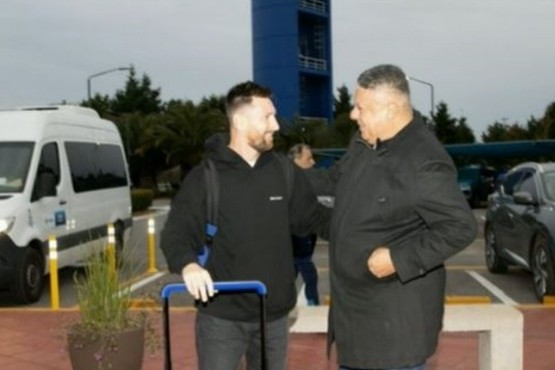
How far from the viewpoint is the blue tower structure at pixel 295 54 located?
55844 millimetres

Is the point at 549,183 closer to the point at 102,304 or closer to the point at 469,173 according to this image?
the point at 102,304

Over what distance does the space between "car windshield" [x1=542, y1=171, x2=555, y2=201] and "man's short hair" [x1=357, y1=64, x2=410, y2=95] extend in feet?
23.7

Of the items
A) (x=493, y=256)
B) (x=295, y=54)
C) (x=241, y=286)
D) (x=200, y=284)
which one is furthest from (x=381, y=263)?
(x=295, y=54)

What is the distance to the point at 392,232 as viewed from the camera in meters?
3.16

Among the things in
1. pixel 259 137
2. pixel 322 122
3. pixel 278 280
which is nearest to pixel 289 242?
pixel 278 280

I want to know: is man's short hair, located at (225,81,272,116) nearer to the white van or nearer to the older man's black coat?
the older man's black coat

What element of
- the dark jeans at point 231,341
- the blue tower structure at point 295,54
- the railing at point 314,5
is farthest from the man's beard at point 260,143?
the railing at point 314,5

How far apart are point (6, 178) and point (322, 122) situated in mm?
42574

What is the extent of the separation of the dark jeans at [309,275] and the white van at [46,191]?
263cm

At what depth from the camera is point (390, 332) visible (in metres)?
3.19

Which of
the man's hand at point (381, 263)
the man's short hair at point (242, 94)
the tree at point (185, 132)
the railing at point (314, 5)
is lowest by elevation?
the man's hand at point (381, 263)

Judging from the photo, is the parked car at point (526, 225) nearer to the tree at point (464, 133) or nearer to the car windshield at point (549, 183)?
the car windshield at point (549, 183)

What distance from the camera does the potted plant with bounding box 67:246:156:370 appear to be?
6027 mm

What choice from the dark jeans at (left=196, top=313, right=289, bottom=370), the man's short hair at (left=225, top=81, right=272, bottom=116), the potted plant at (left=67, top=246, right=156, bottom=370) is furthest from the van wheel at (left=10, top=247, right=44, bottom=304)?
the man's short hair at (left=225, top=81, right=272, bottom=116)
